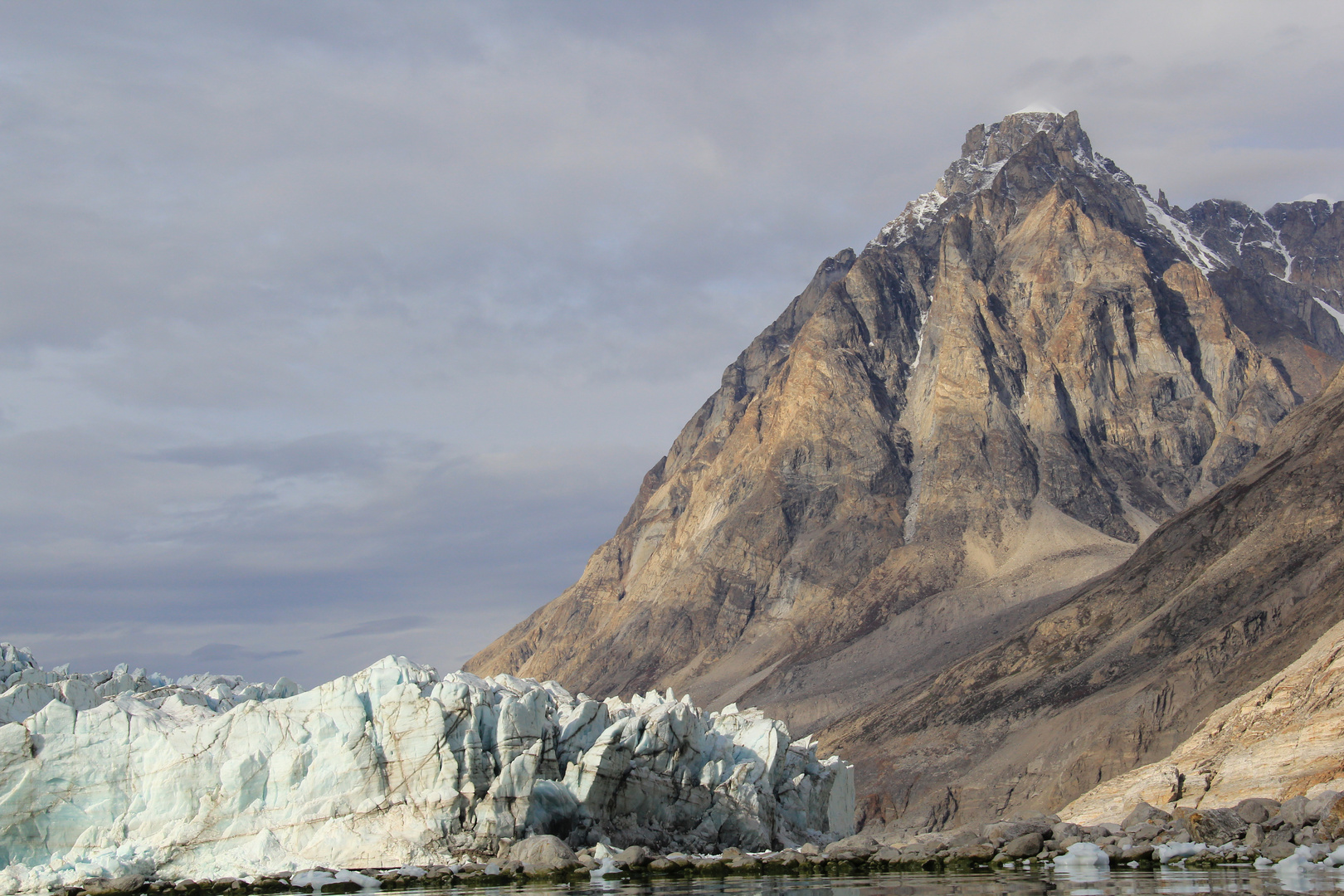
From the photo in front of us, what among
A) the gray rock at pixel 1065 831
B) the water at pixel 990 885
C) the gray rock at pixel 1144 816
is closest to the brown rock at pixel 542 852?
the water at pixel 990 885

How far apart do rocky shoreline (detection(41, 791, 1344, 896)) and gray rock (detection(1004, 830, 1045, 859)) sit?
0.18ft

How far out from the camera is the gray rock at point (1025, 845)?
188 feet

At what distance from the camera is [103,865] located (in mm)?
55219

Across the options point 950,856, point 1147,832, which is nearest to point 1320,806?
point 1147,832

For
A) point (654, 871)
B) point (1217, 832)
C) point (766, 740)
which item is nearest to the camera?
point (1217, 832)

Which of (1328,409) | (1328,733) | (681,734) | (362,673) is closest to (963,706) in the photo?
(1328,409)

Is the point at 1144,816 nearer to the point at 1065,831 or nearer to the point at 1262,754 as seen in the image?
the point at 1065,831

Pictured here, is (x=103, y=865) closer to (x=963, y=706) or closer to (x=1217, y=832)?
(x=1217, y=832)

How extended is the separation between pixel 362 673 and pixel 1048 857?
32.7m

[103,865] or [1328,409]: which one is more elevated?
[1328,409]

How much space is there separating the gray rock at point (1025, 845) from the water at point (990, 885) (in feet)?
12.1

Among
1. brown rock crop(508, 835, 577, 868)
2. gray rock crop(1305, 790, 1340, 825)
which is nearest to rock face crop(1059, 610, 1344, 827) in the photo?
gray rock crop(1305, 790, 1340, 825)

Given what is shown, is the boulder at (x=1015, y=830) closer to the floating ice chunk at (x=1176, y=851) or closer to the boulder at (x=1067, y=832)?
the boulder at (x=1067, y=832)

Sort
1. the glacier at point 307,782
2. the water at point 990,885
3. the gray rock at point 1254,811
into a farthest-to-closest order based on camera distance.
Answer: the glacier at point 307,782, the gray rock at point 1254,811, the water at point 990,885
